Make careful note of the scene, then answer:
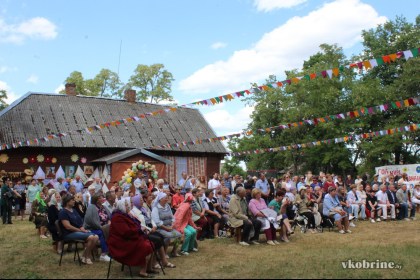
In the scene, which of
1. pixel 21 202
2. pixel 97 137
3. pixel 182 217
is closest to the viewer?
pixel 182 217

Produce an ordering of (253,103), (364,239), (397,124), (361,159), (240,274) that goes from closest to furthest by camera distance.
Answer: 1. (240,274)
2. (364,239)
3. (397,124)
4. (361,159)
5. (253,103)

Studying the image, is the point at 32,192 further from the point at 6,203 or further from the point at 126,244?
the point at 126,244

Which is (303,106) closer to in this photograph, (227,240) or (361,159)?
(361,159)

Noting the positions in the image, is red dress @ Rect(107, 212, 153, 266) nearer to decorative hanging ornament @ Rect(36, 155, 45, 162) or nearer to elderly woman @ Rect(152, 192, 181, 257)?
elderly woman @ Rect(152, 192, 181, 257)

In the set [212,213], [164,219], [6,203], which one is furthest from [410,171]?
[6,203]

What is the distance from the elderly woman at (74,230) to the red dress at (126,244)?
1.08 meters

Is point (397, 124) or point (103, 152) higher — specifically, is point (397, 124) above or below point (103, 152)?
above

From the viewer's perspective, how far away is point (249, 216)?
10.1 meters

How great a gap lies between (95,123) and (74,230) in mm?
15655

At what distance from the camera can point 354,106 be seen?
27.2 m

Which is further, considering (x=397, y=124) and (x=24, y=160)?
(x=397, y=124)

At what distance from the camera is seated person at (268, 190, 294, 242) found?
32.8ft

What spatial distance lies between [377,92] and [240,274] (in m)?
22.3

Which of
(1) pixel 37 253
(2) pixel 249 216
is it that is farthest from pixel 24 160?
(2) pixel 249 216
